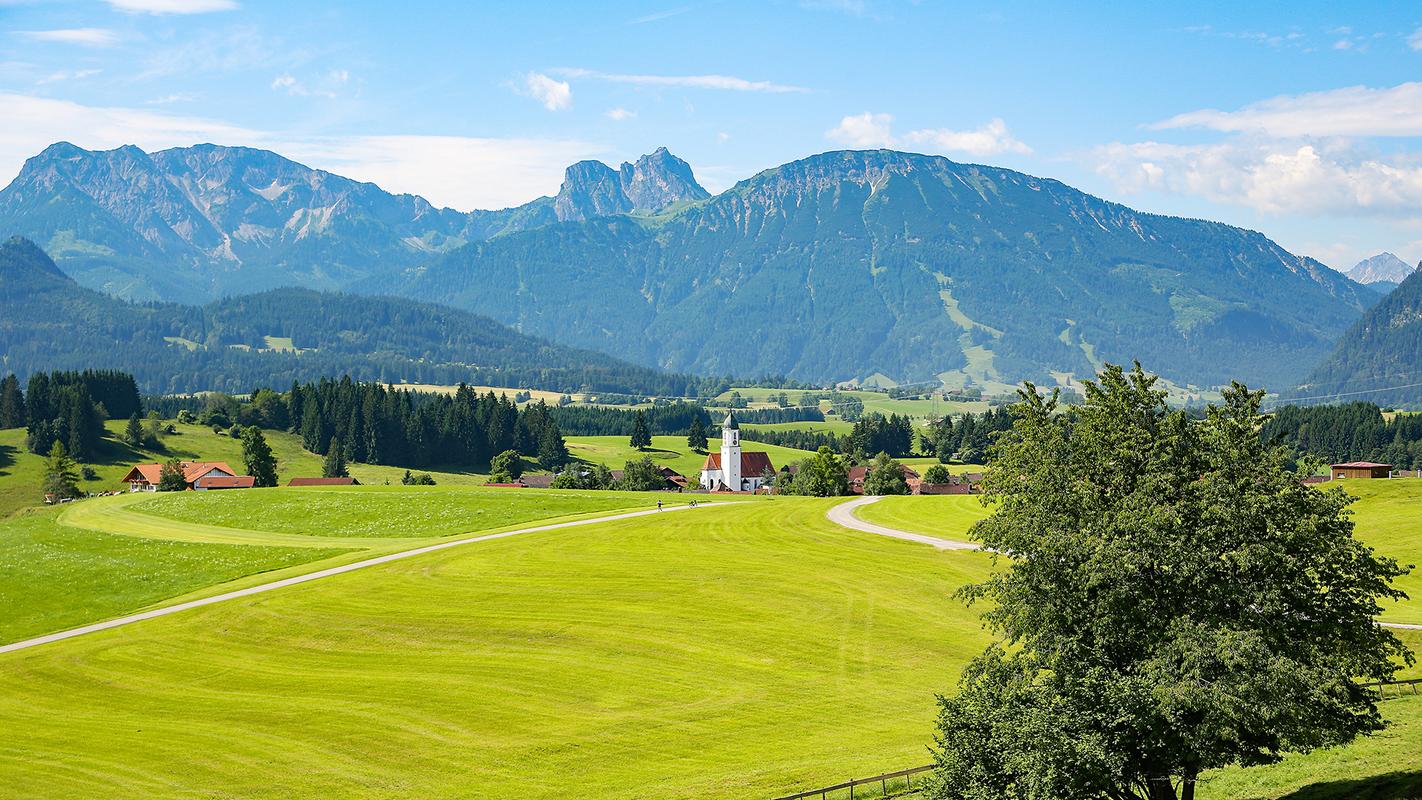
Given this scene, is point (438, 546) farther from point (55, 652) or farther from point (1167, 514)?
point (1167, 514)

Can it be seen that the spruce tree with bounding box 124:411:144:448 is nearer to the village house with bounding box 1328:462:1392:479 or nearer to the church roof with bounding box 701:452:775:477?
the church roof with bounding box 701:452:775:477

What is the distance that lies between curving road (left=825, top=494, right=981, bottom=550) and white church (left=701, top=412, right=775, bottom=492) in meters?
69.3

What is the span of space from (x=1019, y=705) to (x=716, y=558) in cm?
5049

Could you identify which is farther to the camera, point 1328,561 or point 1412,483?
point 1412,483

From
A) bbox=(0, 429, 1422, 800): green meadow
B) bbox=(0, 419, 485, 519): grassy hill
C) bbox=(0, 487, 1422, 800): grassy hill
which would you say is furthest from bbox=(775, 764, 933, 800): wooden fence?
bbox=(0, 419, 485, 519): grassy hill

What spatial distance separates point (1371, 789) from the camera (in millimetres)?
29719

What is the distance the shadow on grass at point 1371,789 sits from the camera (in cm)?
2872

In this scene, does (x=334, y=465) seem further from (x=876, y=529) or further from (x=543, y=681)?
(x=543, y=681)

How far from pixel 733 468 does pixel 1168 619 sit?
160804 mm

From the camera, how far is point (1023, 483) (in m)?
32.1

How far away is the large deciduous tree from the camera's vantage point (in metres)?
27.1

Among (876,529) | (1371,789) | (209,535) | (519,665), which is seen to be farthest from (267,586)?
(1371,789)

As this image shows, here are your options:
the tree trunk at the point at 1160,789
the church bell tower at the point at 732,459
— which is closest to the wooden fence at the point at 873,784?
the tree trunk at the point at 1160,789

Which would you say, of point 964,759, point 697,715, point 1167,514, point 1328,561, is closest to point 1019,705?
point 964,759
